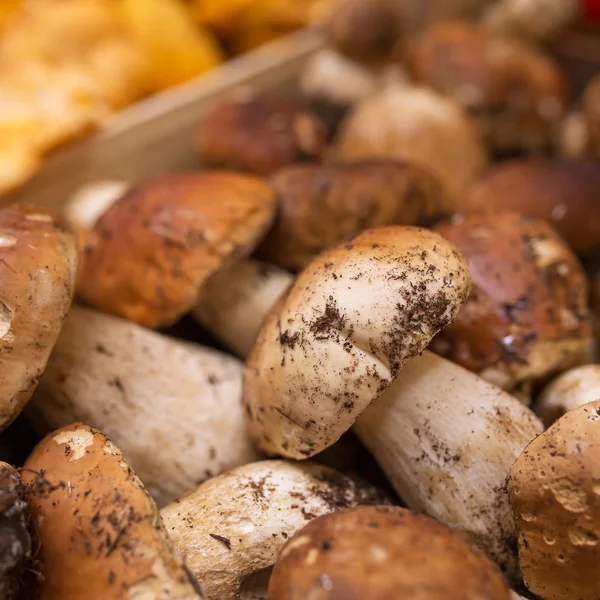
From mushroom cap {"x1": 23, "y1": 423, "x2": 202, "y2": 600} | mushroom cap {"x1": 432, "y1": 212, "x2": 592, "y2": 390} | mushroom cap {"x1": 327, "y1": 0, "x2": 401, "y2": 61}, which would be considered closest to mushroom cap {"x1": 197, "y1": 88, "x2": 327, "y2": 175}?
mushroom cap {"x1": 327, "y1": 0, "x2": 401, "y2": 61}

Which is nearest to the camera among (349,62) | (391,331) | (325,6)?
(391,331)

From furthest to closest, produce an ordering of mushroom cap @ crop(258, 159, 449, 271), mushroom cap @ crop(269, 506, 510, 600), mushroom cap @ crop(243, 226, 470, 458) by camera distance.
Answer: mushroom cap @ crop(258, 159, 449, 271)
mushroom cap @ crop(243, 226, 470, 458)
mushroom cap @ crop(269, 506, 510, 600)

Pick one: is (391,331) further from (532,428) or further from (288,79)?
(288,79)

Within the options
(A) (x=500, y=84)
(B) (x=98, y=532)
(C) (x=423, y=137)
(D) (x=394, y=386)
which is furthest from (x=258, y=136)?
(B) (x=98, y=532)

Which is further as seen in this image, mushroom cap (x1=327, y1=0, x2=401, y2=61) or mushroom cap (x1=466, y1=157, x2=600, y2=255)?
mushroom cap (x1=327, y1=0, x2=401, y2=61)

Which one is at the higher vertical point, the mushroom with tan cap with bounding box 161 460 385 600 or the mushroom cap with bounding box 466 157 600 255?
the mushroom cap with bounding box 466 157 600 255

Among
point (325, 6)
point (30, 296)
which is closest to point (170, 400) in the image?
point (30, 296)

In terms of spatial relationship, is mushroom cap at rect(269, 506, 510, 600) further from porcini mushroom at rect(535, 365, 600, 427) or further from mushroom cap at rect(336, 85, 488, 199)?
mushroom cap at rect(336, 85, 488, 199)
